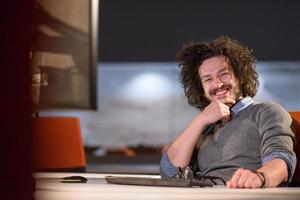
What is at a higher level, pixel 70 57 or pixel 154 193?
pixel 70 57

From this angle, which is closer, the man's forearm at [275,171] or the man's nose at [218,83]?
the man's forearm at [275,171]

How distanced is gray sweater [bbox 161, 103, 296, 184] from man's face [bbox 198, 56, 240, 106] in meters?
0.09

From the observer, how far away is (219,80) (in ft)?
5.81

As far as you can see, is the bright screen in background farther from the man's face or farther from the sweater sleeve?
the sweater sleeve

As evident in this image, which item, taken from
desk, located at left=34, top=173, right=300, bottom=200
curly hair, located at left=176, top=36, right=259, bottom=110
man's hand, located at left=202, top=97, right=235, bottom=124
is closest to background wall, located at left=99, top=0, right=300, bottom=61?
curly hair, located at left=176, top=36, right=259, bottom=110

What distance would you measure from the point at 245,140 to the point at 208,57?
1.19ft

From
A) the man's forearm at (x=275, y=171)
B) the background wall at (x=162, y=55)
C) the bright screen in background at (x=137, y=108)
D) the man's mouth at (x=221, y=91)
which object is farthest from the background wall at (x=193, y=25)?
the man's forearm at (x=275, y=171)

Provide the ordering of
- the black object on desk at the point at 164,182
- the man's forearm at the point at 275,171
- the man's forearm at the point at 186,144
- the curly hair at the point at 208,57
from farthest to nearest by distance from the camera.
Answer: the curly hair at the point at 208,57 < the man's forearm at the point at 186,144 < the man's forearm at the point at 275,171 < the black object on desk at the point at 164,182

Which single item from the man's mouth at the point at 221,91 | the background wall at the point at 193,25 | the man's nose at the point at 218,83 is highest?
the background wall at the point at 193,25

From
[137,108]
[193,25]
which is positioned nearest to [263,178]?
[193,25]

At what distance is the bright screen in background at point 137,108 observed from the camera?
19.9 feet

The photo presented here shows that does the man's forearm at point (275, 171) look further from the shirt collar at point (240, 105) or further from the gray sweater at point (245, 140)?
the shirt collar at point (240, 105)

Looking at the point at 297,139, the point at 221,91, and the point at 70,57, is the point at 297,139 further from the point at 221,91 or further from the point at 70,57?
the point at 70,57

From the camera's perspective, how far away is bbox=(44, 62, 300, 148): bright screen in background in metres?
6.06
